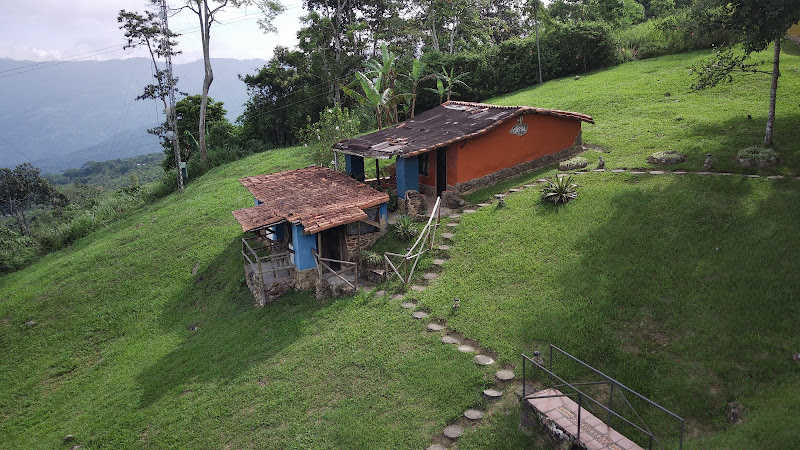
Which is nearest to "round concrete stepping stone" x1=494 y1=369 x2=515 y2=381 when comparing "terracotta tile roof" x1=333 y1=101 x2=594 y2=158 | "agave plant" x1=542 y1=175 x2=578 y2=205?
"agave plant" x1=542 y1=175 x2=578 y2=205

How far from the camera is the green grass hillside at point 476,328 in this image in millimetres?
9578

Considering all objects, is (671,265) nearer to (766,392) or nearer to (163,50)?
(766,392)

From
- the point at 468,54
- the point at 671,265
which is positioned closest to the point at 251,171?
the point at 468,54

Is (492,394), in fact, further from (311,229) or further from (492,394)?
(311,229)

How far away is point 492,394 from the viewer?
32.5ft

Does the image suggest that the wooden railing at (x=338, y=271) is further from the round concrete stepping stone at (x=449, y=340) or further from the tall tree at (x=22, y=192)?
the tall tree at (x=22, y=192)

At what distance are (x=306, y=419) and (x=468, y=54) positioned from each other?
30930 mm

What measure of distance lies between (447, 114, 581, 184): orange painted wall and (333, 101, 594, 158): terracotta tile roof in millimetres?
412

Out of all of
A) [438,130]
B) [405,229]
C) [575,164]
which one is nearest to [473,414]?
[405,229]

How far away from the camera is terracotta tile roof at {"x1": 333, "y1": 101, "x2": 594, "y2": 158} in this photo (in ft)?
60.1

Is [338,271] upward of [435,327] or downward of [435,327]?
upward

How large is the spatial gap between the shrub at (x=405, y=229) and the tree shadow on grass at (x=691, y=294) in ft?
18.2

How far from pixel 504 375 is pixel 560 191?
26.1ft

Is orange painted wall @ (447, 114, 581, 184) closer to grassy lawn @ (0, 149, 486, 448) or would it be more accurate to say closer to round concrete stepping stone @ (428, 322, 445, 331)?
grassy lawn @ (0, 149, 486, 448)
